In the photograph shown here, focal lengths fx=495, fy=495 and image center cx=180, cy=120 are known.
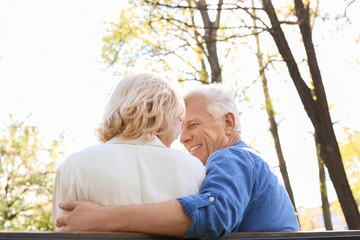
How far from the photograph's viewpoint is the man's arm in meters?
1.75

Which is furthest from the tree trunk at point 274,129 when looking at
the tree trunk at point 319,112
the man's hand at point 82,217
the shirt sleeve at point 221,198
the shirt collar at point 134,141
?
the man's hand at point 82,217

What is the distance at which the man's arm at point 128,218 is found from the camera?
175cm

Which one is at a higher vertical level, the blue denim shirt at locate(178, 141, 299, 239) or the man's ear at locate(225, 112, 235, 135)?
the man's ear at locate(225, 112, 235, 135)

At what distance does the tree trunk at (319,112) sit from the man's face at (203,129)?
297 cm

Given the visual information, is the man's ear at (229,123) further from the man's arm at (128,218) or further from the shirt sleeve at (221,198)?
the man's arm at (128,218)

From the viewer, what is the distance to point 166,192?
196cm

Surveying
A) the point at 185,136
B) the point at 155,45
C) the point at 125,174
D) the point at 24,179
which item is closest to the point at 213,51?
the point at 155,45

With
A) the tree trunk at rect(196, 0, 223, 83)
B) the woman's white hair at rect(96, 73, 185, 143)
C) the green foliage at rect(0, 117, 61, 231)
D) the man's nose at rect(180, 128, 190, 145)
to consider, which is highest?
the tree trunk at rect(196, 0, 223, 83)

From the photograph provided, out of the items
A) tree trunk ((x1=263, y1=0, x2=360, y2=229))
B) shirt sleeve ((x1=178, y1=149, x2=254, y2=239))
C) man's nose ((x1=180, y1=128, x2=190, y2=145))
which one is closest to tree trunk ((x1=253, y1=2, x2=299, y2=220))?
tree trunk ((x1=263, y1=0, x2=360, y2=229))

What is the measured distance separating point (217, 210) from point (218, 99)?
1.38 metres

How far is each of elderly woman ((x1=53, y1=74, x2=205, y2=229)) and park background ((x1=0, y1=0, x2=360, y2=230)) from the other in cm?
998

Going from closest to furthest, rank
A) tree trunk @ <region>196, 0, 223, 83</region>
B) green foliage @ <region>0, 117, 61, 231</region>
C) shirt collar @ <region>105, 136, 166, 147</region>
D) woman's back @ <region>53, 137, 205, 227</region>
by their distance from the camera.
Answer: woman's back @ <region>53, 137, 205, 227</region> < shirt collar @ <region>105, 136, 166, 147</region> < tree trunk @ <region>196, 0, 223, 83</region> < green foliage @ <region>0, 117, 61, 231</region>

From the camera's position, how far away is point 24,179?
1969 centimetres

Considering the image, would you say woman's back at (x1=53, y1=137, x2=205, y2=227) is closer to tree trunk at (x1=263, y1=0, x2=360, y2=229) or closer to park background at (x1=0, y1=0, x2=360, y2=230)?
tree trunk at (x1=263, y1=0, x2=360, y2=229)
